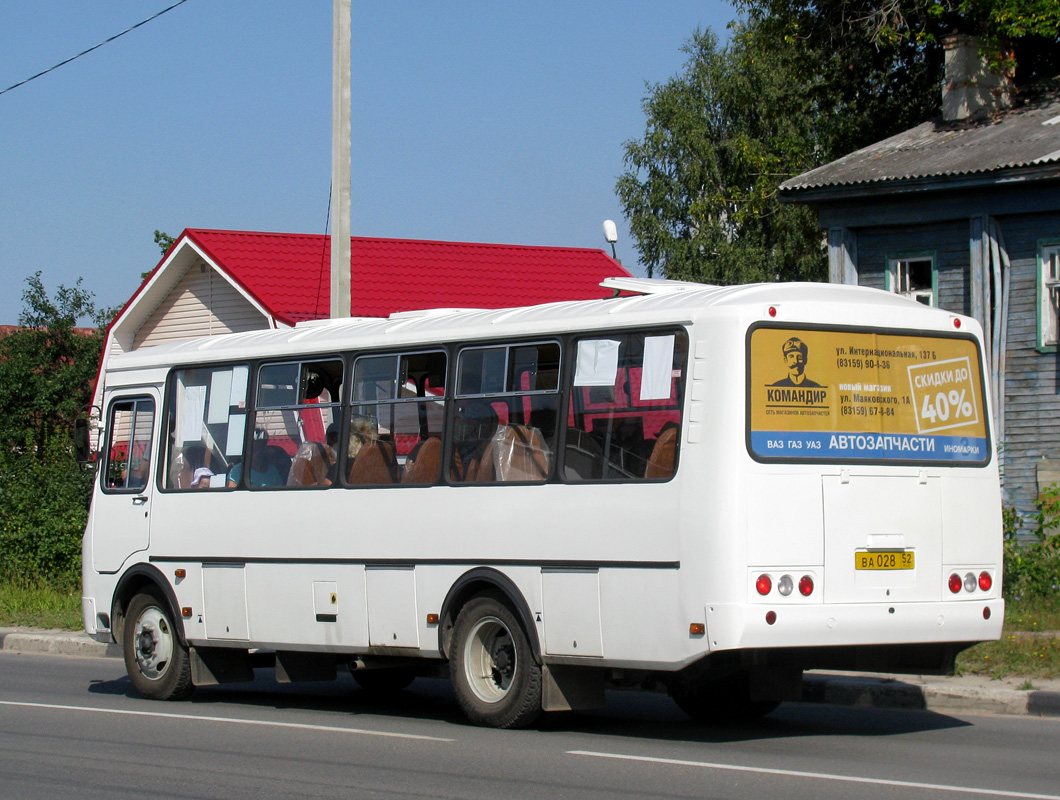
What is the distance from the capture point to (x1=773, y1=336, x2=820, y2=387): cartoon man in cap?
9156 millimetres

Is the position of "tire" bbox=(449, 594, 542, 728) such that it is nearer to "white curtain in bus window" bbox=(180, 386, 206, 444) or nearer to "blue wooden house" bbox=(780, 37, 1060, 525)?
"white curtain in bus window" bbox=(180, 386, 206, 444)

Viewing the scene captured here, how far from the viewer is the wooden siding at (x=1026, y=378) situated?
21.3 meters

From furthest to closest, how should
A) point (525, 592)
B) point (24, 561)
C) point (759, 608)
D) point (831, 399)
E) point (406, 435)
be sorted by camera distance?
point (24, 561), point (406, 435), point (525, 592), point (831, 399), point (759, 608)

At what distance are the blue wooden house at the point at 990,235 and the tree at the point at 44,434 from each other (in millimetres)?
11671

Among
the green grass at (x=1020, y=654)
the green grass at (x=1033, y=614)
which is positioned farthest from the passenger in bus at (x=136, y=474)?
the green grass at (x=1033, y=614)

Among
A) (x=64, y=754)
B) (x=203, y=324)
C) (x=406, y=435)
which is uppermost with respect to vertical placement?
(x=203, y=324)

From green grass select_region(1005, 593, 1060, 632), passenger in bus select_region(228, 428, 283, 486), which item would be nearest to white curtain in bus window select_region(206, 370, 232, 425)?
passenger in bus select_region(228, 428, 283, 486)

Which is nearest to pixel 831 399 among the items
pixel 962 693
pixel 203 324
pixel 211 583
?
pixel 962 693

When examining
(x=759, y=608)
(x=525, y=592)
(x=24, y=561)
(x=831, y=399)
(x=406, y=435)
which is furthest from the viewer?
(x=24, y=561)

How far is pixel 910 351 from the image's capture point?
970 cm

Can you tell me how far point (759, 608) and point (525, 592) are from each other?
1.79 metres

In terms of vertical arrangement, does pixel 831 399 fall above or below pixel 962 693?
above

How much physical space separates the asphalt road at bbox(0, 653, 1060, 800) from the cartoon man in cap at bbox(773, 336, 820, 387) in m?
2.18

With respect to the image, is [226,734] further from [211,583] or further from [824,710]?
[824,710]
